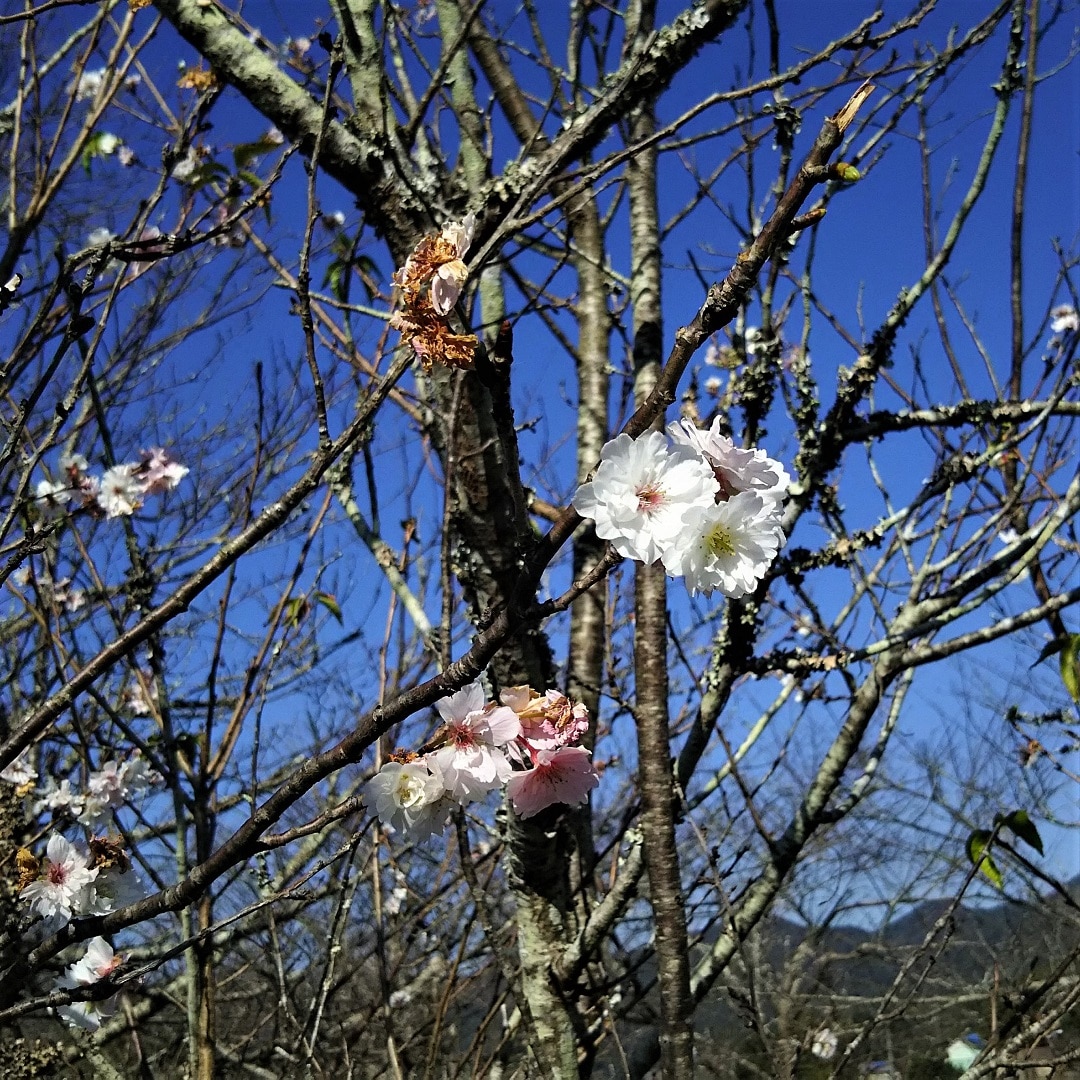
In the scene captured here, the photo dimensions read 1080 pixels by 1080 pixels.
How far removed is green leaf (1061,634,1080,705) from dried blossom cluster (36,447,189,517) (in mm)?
2045

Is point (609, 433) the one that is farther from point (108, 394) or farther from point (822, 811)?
point (108, 394)

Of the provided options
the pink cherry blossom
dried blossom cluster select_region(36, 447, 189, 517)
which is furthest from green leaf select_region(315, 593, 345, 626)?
the pink cherry blossom

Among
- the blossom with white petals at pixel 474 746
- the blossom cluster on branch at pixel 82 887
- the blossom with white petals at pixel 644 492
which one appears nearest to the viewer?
the blossom with white petals at pixel 644 492

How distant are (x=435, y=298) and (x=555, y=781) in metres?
0.73

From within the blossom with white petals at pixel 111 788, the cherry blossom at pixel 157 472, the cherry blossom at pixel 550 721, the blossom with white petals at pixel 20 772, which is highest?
the cherry blossom at pixel 157 472

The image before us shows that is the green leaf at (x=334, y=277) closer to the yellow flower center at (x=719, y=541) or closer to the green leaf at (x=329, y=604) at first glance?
the green leaf at (x=329, y=604)

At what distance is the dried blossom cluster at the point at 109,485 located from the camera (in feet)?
A: 7.24

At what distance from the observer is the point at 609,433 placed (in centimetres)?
247

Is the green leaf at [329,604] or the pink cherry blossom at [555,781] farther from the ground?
the green leaf at [329,604]

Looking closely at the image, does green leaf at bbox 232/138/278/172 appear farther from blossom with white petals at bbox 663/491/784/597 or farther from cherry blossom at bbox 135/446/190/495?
blossom with white petals at bbox 663/491/784/597

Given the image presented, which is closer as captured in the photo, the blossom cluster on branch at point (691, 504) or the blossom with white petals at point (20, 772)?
the blossom cluster on branch at point (691, 504)

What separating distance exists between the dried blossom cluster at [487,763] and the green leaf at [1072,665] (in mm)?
1246

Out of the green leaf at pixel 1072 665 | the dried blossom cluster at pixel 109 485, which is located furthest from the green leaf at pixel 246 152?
the green leaf at pixel 1072 665

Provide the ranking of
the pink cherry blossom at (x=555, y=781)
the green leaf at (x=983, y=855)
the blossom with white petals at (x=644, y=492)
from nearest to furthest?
1. the blossom with white petals at (x=644, y=492)
2. the pink cherry blossom at (x=555, y=781)
3. the green leaf at (x=983, y=855)
